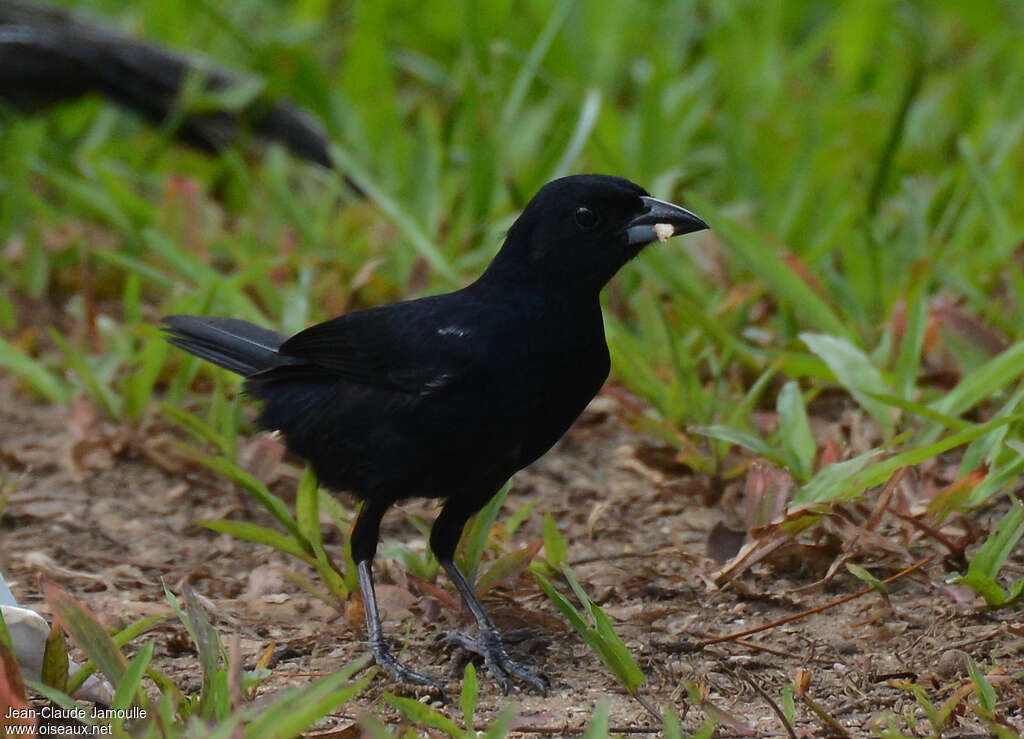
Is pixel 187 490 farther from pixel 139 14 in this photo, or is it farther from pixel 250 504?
pixel 139 14

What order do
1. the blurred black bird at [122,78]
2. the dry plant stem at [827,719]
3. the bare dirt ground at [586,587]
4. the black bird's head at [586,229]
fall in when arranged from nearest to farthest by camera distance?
the dry plant stem at [827,719] < the bare dirt ground at [586,587] < the black bird's head at [586,229] < the blurred black bird at [122,78]

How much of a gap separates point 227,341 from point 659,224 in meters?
1.21

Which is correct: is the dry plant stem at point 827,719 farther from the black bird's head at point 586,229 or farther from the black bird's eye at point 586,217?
the black bird's eye at point 586,217

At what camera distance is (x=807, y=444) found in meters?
3.63

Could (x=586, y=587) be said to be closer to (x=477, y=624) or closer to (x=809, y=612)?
(x=477, y=624)

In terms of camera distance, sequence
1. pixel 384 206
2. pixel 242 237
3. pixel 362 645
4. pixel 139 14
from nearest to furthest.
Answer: pixel 362 645
pixel 384 206
pixel 242 237
pixel 139 14

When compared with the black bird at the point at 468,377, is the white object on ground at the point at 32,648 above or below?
below

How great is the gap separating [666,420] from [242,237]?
2019 millimetres

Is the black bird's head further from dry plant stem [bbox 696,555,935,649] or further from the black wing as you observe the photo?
dry plant stem [bbox 696,555,935,649]

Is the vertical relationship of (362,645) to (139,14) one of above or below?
below

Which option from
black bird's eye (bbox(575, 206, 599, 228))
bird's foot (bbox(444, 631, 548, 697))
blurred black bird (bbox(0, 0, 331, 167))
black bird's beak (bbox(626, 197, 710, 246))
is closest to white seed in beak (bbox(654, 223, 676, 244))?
black bird's beak (bbox(626, 197, 710, 246))

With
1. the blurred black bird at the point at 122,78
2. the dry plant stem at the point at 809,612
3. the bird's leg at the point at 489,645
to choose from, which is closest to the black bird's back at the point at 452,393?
the bird's leg at the point at 489,645

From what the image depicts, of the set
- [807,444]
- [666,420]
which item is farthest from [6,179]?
[807,444]

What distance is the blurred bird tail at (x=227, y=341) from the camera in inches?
145
